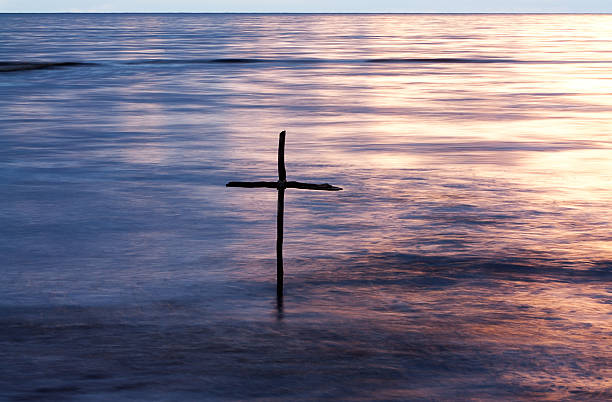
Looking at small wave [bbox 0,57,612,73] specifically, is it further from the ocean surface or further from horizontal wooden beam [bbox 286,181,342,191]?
horizontal wooden beam [bbox 286,181,342,191]

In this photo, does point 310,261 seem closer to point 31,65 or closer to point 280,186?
point 280,186

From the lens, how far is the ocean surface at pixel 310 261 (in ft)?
25.1

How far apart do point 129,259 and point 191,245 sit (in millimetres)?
909

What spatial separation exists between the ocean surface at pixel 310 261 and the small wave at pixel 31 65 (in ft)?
86.7

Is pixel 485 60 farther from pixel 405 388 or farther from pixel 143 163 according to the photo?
pixel 405 388

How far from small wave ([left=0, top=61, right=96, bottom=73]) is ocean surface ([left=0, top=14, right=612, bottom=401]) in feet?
86.7

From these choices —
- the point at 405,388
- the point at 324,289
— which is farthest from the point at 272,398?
the point at 324,289

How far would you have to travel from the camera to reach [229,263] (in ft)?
35.9

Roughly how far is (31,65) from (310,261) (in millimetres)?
45128

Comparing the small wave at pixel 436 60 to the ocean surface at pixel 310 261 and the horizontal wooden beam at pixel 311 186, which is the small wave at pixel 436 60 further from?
the horizontal wooden beam at pixel 311 186

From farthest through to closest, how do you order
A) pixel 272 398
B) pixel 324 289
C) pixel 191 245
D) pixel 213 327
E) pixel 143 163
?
pixel 143 163 < pixel 191 245 < pixel 324 289 < pixel 213 327 < pixel 272 398

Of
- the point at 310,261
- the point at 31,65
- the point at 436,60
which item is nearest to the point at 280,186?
the point at 310,261

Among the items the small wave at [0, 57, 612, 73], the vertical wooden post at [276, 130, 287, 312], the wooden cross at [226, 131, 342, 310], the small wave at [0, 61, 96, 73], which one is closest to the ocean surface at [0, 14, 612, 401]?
the vertical wooden post at [276, 130, 287, 312]

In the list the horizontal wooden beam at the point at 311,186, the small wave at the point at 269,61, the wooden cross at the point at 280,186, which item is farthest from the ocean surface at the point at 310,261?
the small wave at the point at 269,61
